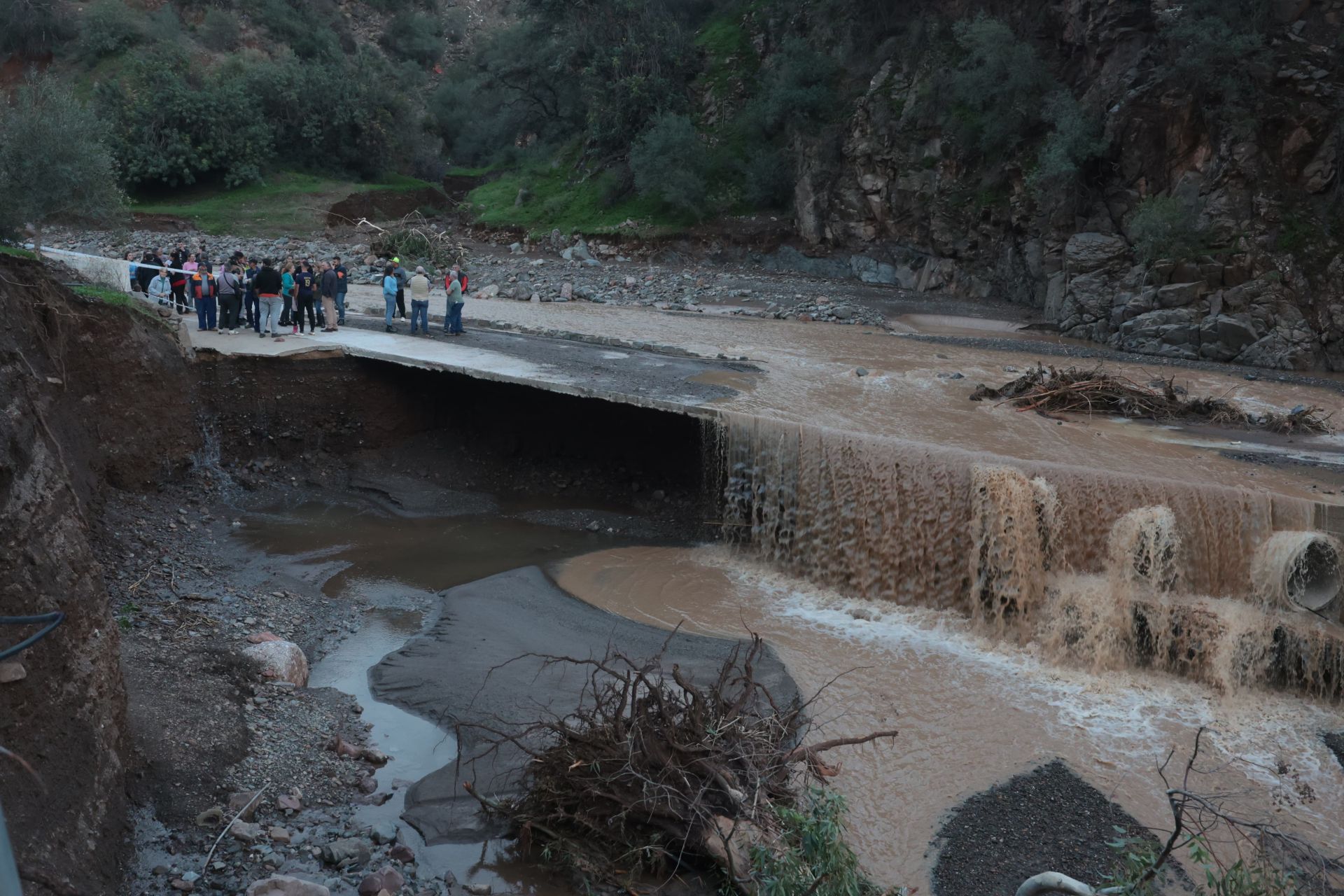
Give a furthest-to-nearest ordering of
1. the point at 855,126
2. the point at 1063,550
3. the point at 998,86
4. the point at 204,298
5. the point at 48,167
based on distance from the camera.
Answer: the point at 855,126, the point at 998,86, the point at 48,167, the point at 204,298, the point at 1063,550

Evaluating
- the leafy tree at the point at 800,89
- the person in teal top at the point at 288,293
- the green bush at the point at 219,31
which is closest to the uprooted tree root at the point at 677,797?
the person in teal top at the point at 288,293

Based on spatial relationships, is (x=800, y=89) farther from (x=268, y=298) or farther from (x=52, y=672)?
(x=52, y=672)

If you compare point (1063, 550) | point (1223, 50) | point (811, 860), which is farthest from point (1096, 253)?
point (811, 860)

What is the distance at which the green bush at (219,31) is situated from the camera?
165 feet

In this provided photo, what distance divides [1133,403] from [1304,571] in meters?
5.46

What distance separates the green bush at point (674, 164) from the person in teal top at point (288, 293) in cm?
2235

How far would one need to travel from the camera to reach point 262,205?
A: 42656mm

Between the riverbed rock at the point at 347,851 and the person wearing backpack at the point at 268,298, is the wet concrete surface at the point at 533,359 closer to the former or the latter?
the person wearing backpack at the point at 268,298

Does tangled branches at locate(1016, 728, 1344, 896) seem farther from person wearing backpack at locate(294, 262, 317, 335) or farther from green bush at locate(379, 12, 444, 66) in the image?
green bush at locate(379, 12, 444, 66)

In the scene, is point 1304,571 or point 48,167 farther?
point 48,167

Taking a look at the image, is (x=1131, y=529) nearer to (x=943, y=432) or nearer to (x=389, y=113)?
(x=943, y=432)

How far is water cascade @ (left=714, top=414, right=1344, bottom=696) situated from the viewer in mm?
10641

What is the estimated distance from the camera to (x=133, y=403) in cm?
1442

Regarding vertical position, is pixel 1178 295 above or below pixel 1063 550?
above
